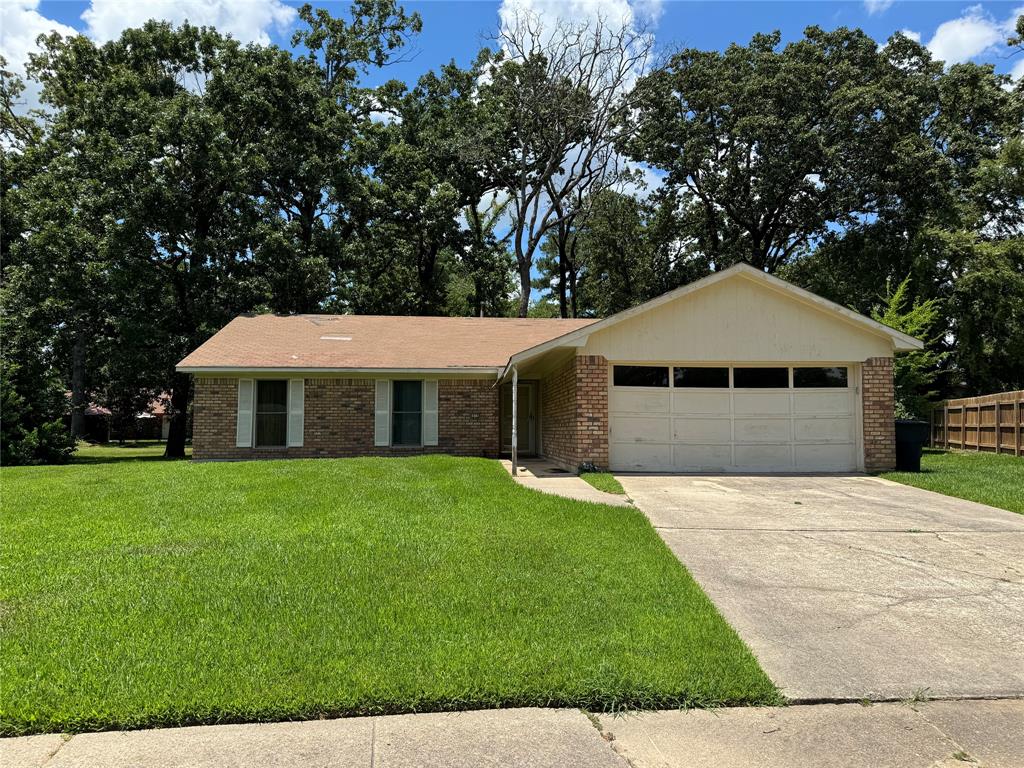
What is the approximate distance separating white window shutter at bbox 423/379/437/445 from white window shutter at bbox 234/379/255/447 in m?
4.12

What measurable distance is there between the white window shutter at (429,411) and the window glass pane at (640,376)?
5.44m

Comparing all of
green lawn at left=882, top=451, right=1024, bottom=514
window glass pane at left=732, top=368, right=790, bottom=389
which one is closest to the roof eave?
window glass pane at left=732, top=368, right=790, bottom=389

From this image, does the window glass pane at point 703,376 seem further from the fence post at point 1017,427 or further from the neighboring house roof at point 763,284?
the fence post at point 1017,427

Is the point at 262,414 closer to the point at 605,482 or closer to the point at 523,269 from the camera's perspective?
the point at 605,482

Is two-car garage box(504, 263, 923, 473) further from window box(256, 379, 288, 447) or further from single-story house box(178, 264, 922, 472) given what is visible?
window box(256, 379, 288, 447)

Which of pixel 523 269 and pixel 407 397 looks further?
pixel 523 269

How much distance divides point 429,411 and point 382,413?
1.15 metres

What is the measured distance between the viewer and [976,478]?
1152cm

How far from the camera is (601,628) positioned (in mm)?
4031

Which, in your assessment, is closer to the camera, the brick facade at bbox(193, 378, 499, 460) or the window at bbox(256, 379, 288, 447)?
the brick facade at bbox(193, 378, 499, 460)

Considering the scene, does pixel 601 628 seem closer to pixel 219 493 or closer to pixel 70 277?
pixel 219 493

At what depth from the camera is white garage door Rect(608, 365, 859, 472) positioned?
41.8 ft

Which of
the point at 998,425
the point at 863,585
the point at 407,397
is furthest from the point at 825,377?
the point at 407,397

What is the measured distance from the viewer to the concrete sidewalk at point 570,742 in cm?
275
